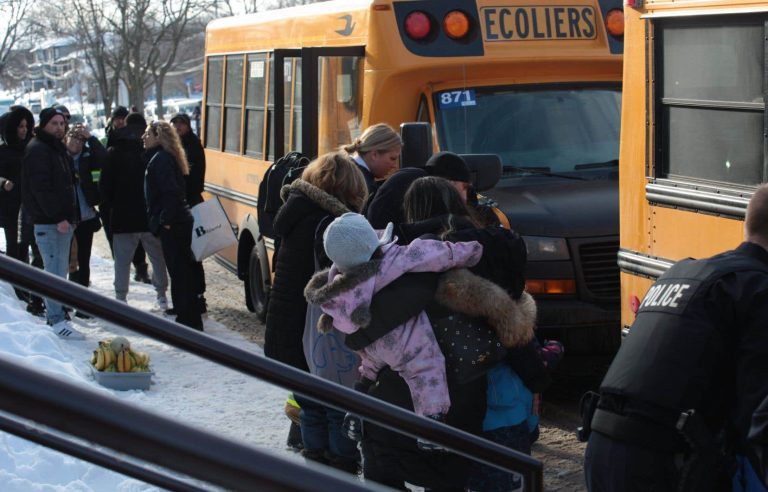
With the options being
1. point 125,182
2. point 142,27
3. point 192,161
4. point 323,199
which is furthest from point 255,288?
point 142,27

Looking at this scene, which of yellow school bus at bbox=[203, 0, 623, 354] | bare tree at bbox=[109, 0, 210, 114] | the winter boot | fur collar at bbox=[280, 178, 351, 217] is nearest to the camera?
fur collar at bbox=[280, 178, 351, 217]

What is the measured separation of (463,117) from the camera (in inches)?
301

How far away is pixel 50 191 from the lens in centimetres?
846

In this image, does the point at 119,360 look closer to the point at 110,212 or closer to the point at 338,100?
the point at 338,100

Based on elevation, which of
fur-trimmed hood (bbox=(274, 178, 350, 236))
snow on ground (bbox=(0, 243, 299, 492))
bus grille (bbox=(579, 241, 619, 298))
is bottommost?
snow on ground (bbox=(0, 243, 299, 492))

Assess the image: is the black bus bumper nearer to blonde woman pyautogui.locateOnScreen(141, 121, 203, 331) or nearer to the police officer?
blonde woman pyautogui.locateOnScreen(141, 121, 203, 331)

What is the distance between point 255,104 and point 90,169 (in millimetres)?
1553

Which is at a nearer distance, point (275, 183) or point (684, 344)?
point (684, 344)

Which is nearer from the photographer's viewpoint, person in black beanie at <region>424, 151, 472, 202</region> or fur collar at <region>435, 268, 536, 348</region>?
fur collar at <region>435, 268, 536, 348</region>

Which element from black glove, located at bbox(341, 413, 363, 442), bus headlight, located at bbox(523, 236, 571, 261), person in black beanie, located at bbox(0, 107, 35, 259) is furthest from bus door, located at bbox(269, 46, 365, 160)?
black glove, located at bbox(341, 413, 363, 442)

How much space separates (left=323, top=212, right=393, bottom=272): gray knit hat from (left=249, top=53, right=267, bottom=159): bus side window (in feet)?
18.9

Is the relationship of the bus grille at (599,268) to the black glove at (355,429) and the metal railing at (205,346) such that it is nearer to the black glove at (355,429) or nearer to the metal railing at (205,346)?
the black glove at (355,429)

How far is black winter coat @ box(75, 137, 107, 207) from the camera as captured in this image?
32.4 ft

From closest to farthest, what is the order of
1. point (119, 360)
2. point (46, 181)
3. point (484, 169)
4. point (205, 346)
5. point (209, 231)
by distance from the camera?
point (205, 346)
point (484, 169)
point (119, 360)
point (46, 181)
point (209, 231)
